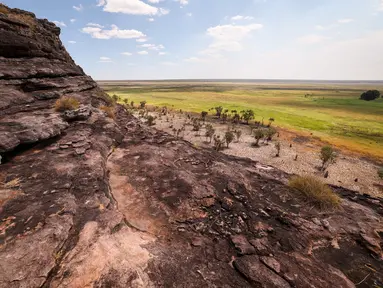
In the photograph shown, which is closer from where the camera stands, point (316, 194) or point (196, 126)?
point (316, 194)

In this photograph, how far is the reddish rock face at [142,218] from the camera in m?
6.20

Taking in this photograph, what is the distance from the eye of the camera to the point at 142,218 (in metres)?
9.16

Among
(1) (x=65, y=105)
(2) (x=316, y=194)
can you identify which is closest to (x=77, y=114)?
(1) (x=65, y=105)

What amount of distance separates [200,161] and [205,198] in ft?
15.2

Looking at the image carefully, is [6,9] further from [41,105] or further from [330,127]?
[330,127]

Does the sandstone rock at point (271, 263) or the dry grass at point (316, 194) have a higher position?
the sandstone rock at point (271, 263)

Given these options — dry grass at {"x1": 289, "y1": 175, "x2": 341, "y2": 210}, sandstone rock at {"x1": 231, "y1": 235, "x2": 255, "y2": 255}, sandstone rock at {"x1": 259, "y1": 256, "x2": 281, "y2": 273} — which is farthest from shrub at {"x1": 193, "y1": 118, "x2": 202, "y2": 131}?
sandstone rock at {"x1": 259, "y1": 256, "x2": 281, "y2": 273}

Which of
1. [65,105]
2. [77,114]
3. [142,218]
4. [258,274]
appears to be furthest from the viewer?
[65,105]

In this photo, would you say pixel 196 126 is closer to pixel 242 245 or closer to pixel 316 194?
pixel 316 194

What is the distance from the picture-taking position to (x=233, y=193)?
12.1 metres

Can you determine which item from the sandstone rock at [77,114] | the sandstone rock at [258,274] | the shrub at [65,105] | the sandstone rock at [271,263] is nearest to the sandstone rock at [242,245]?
the sandstone rock at [258,274]

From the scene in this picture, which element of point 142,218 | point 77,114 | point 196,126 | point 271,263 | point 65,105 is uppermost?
point 65,105

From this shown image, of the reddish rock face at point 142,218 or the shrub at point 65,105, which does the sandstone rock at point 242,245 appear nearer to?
the reddish rock face at point 142,218

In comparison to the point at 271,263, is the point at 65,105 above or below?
above
